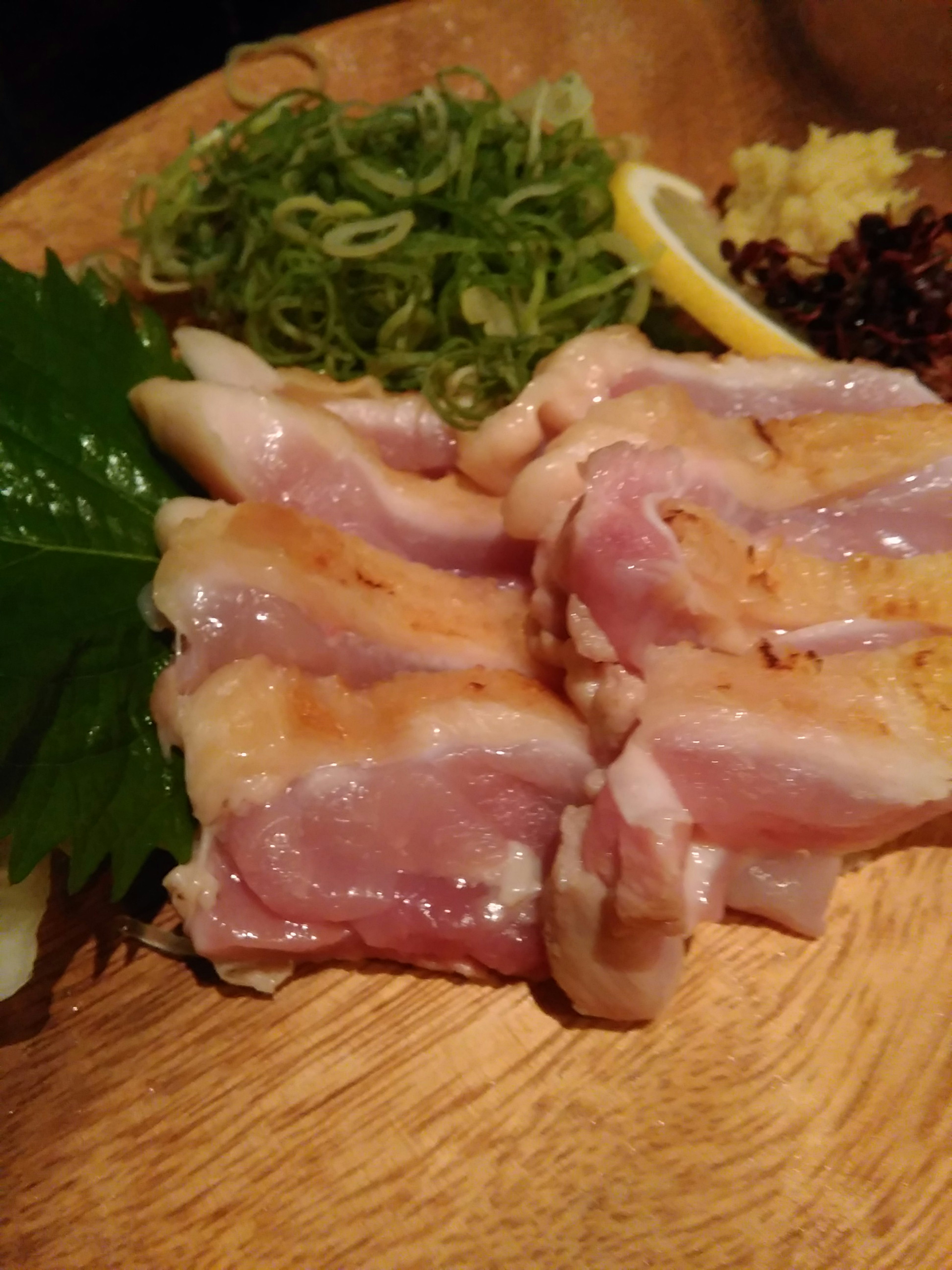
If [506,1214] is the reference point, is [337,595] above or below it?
above

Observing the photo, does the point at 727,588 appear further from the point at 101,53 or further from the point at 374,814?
the point at 101,53

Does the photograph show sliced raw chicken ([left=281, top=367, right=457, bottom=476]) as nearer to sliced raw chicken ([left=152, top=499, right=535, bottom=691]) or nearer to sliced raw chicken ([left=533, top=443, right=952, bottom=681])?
sliced raw chicken ([left=152, top=499, right=535, bottom=691])

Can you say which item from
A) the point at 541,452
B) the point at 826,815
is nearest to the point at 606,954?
the point at 826,815

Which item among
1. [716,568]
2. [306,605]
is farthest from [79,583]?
[716,568]

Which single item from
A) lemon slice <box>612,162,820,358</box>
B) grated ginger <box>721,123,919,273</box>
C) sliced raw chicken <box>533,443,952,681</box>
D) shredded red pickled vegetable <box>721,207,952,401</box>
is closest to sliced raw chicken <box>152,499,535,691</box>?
sliced raw chicken <box>533,443,952,681</box>

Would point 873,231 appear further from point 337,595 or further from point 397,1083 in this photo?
point 397,1083

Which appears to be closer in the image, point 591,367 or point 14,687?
point 14,687
